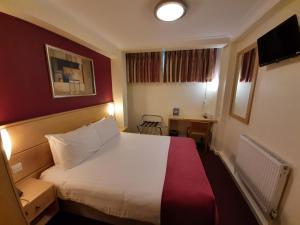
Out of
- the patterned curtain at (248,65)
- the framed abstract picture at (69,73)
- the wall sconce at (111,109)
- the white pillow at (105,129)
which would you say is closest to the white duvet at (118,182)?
the white pillow at (105,129)

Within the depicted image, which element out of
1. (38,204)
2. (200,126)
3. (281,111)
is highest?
(281,111)

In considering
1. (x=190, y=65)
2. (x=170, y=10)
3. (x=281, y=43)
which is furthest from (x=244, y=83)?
(x=170, y=10)

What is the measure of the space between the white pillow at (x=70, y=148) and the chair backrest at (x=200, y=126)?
2224mm

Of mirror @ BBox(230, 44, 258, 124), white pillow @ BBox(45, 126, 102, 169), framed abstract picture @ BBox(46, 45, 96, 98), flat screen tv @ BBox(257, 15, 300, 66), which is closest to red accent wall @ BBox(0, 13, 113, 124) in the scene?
framed abstract picture @ BBox(46, 45, 96, 98)

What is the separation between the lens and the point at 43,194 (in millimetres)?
1162

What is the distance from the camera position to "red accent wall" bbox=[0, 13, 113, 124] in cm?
120

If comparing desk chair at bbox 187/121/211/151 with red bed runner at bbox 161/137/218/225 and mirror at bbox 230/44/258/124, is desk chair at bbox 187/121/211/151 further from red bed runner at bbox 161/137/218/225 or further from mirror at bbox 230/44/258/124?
red bed runner at bbox 161/137/218/225

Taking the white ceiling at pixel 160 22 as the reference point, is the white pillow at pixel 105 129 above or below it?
below

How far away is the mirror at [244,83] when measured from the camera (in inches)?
72.1

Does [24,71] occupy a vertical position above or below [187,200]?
above

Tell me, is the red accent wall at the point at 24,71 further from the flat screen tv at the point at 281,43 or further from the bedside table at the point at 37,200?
the flat screen tv at the point at 281,43

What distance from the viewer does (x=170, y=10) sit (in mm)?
1534

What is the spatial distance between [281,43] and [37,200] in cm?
273

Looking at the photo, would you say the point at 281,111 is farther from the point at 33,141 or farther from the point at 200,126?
the point at 33,141
